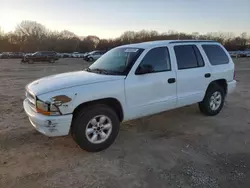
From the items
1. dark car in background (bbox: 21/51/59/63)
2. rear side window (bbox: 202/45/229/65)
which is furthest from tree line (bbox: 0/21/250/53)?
rear side window (bbox: 202/45/229/65)

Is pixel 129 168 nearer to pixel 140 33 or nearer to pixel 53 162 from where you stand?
pixel 53 162

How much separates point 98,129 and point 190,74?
7.87ft

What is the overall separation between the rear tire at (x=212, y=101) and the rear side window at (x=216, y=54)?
0.59 meters

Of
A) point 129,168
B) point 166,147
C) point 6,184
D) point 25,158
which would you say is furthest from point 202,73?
point 6,184

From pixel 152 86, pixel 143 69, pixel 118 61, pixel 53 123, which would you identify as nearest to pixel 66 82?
pixel 53 123

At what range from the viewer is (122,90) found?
3986 millimetres

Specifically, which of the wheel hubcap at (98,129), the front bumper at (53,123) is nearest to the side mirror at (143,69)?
the wheel hubcap at (98,129)

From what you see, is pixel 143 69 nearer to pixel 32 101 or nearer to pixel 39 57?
pixel 32 101

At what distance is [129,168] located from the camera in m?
3.43

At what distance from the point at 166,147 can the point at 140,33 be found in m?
89.7

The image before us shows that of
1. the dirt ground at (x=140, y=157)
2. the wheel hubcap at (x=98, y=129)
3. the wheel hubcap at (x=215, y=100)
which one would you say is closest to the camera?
the dirt ground at (x=140, y=157)

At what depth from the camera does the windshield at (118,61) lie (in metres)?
4.25

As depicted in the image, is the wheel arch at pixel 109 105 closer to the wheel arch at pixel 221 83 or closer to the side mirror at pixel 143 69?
the side mirror at pixel 143 69

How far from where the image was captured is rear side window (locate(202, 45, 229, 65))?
5536 mm
